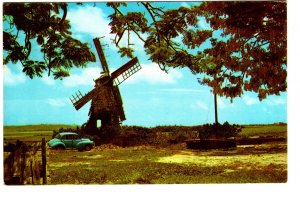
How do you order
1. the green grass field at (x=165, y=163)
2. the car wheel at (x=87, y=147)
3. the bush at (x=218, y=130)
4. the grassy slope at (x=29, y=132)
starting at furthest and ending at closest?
the car wheel at (x=87, y=147) < the bush at (x=218, y=130) < the green grass field at (x=165, y=163) < the grassy slope at (x=29, y=132)

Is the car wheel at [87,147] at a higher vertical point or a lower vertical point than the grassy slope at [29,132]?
lower

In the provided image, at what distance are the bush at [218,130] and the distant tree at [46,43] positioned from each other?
3039mm

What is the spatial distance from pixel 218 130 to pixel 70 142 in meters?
3.45

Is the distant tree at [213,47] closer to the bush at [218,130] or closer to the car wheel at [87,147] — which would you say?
the bush at [218,130]

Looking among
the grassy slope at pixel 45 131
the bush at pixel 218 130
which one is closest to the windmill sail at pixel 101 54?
the grassy slope at pixel 45 131

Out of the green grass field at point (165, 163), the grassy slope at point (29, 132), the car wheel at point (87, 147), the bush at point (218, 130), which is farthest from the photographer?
the car wheel at point (87, 147)

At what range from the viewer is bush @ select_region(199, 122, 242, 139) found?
12906 mm

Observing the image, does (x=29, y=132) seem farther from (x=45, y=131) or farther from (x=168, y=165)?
(x=168, y=165)

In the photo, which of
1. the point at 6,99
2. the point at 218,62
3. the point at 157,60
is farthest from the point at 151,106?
the point at 6,99

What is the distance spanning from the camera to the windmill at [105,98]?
13062 mm

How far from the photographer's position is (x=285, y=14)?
12.3 metres

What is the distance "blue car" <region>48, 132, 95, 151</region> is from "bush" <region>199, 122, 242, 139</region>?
262cm

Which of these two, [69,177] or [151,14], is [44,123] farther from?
[151,14]
